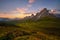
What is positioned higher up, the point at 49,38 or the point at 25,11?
the point at 25,11

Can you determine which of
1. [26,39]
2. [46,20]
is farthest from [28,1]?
[26,39]

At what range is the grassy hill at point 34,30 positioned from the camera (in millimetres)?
3716

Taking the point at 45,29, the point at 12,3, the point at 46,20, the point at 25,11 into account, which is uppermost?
the point at 12,3

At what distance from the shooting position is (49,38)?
145 inches

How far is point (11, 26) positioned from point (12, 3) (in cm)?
67

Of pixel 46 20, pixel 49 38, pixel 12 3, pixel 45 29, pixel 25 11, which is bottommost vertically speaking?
pixel 49 38

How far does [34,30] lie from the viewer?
3832 mm

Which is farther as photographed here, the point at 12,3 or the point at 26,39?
the point at 12,3

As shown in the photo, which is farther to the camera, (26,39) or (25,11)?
(25,11)

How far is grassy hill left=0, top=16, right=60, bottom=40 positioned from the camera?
3716 mm

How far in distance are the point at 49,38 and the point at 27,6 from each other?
1085mm

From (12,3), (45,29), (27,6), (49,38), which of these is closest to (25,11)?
(27,6)

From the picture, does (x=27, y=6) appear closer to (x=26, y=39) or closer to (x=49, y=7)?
(x=49, y=7)

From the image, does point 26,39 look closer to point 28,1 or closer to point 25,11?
point 25,11
